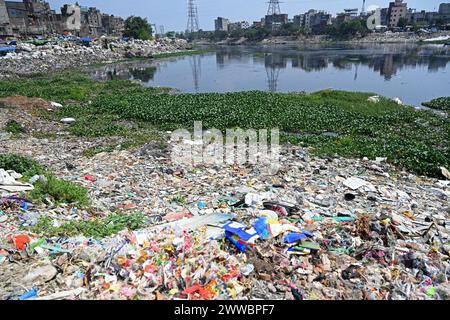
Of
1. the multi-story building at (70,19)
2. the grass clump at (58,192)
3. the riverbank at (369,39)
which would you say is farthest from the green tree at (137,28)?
the grass clump at (58,192)

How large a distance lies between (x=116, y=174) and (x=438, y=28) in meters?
104

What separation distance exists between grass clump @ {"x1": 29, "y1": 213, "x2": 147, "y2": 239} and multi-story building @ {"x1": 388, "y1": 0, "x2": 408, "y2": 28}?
11801 centimetres

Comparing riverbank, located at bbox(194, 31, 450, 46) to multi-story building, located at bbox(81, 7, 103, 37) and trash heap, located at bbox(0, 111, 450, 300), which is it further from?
trash heap, located at bbox(0, 111, 450, 300)

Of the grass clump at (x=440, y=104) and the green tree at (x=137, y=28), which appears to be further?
the green tree at (x=137, y=28)

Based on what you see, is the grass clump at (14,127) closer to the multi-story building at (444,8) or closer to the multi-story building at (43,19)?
the multi-story building at (43,19)

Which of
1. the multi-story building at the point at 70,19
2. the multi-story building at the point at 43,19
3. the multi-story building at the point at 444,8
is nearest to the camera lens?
the multi-story building at the point at 43,19

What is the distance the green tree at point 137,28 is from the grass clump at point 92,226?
8242 centimetres

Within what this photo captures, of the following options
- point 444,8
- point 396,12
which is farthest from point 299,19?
point 444,8

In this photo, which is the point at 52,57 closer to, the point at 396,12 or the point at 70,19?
the point at 70,19

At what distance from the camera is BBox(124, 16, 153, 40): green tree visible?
77.8 metres

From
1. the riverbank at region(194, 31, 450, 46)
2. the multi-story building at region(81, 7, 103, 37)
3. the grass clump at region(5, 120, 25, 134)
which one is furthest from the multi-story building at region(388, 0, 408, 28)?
the grass clump at region(5, 120, 25, 134)

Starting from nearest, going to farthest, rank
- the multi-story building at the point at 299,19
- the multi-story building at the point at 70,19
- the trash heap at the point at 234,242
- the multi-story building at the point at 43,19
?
the trash heap at the point at 234,242
the multi-story building at the point at 43,19
the multi-story building at the point at 70,19
the multi-story building at the point at 299,19

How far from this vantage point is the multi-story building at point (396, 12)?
325 ft

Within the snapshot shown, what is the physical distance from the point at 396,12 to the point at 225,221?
396ft
